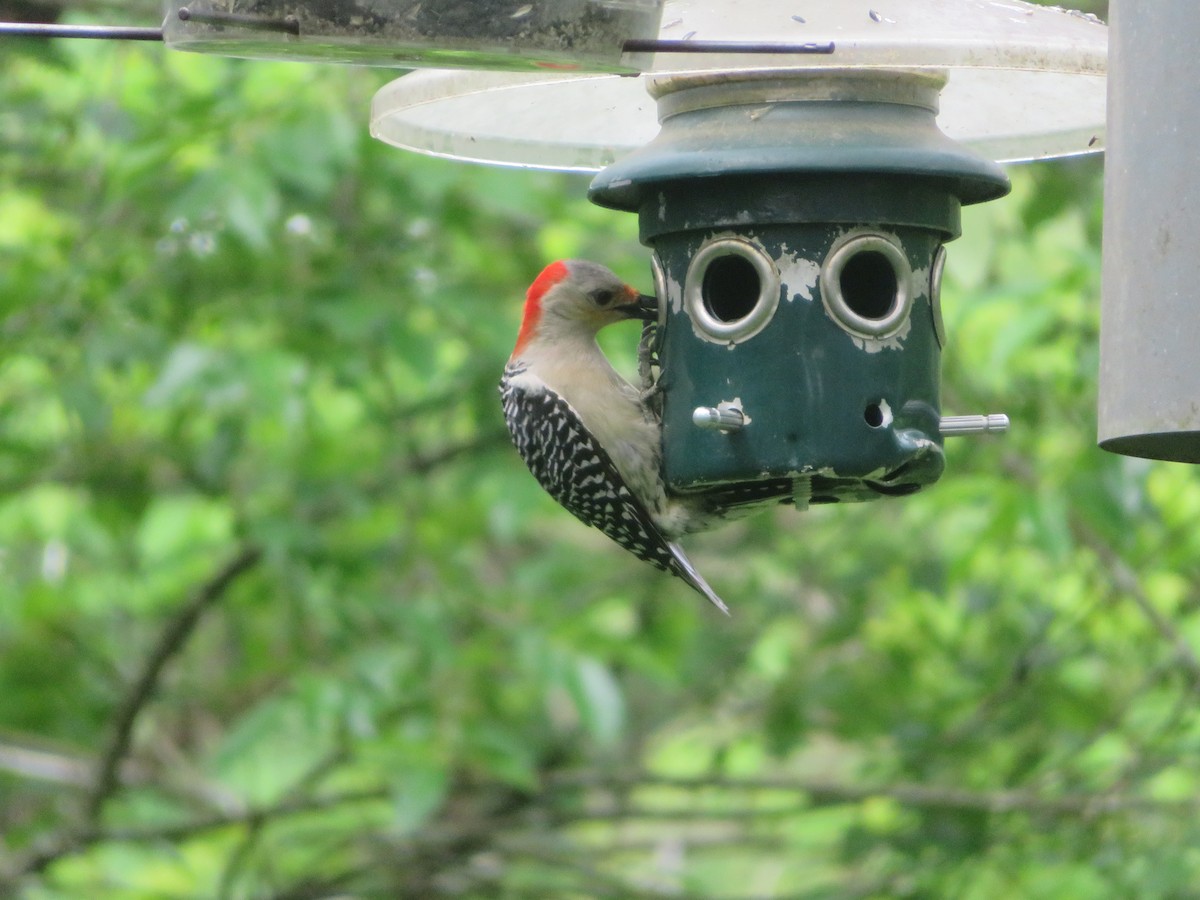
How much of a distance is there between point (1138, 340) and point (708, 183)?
980mm

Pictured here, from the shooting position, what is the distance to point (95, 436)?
6.06 meters

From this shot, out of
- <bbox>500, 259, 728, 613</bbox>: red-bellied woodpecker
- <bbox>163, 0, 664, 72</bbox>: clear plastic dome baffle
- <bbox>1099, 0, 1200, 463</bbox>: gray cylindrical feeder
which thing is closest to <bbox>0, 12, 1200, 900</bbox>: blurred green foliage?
<bbox>500, 259, 728, 613</bbox>: red-bellied woodpecker

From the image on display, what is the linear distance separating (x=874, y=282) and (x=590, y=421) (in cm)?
76

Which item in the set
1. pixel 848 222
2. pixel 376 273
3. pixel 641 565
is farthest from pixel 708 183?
pixel 641 565

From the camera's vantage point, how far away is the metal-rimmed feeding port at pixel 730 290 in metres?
3.15

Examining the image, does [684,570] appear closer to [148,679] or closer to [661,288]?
[661,288]

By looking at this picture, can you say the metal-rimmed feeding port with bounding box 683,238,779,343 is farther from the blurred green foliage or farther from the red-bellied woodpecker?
the blurred green foliage

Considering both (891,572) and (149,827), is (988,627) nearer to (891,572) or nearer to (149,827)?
(891,572)

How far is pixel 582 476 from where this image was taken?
370 cm

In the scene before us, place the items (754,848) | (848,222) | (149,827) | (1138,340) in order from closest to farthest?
(1138,340) → (848,222) → (149,827) → (754,848)

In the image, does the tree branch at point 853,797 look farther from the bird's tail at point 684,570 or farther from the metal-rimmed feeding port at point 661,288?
the metal-rimmed feeding port at point 661,288

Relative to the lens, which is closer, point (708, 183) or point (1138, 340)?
point (1138, 340)

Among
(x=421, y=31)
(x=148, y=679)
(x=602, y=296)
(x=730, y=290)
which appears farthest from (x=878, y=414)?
(x=148, y=679)

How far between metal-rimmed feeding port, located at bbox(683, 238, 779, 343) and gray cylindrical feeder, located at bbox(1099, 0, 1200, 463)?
76 cm
